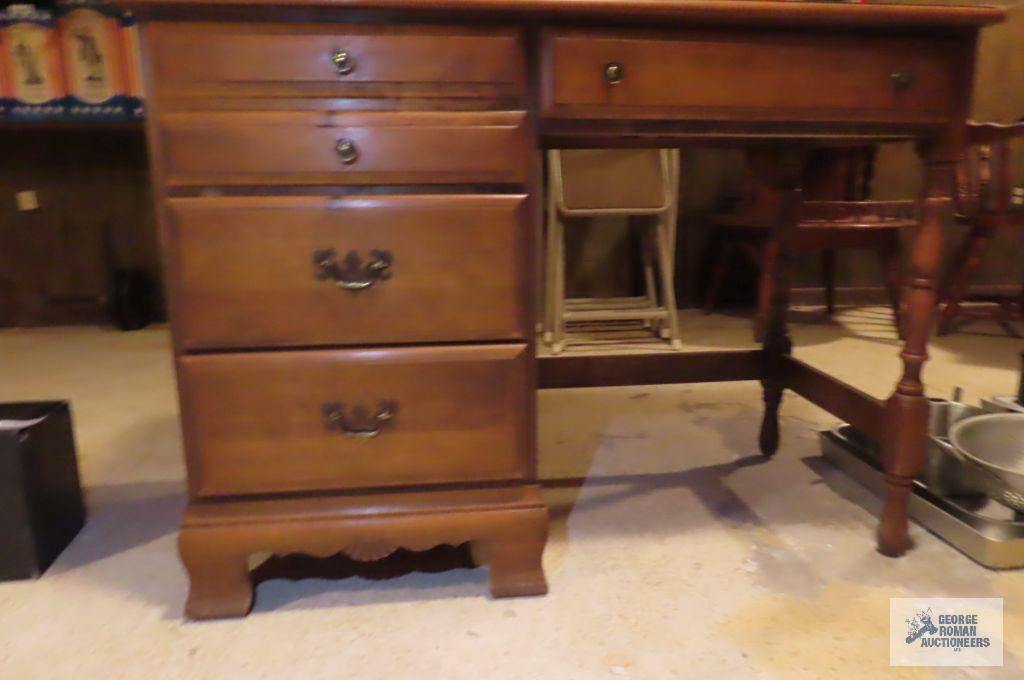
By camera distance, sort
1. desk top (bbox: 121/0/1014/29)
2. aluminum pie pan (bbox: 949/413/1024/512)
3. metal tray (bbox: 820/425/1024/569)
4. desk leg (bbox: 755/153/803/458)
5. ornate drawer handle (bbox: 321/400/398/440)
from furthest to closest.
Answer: desk leg (bbox: 755/153/803/458) < aluminum pie pan (bbox: 949/413/1024/512) < metal tray (bbox: 820/425/1024/569) < ornate drawer handle (bbox: 321/400/398/440) < desk top (bbox: 121/0/1014/29)

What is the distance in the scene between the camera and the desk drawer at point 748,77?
3.07ft

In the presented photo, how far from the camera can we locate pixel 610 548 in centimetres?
118

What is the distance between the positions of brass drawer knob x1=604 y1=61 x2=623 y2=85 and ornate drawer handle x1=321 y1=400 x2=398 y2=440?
510 mm

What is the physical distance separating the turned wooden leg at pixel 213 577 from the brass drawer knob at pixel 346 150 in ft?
1.71

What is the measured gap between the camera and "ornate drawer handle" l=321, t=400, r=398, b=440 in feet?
3.20

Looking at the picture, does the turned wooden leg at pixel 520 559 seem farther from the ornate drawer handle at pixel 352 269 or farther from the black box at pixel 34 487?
the black box at pixel 34 487

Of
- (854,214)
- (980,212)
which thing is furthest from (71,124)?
(980,212)

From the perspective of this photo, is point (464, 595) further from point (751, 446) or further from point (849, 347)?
point (849, 347)

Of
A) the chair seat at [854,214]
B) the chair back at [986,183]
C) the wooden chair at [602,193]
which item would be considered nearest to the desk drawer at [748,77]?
the wooden chair at [602,193]

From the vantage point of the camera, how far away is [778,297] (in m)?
1.50

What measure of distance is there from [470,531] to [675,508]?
1.54ft

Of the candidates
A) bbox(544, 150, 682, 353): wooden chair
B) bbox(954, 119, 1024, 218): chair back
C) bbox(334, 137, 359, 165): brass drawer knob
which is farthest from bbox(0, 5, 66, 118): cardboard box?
bbox(954, 119, 1024, 218): chair back

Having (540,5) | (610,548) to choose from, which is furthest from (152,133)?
(610,548)

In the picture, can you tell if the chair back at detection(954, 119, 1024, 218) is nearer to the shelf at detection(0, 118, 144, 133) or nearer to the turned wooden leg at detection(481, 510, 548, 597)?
the turned wooden leg at detection(481, 510, 548, 597)
